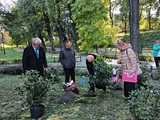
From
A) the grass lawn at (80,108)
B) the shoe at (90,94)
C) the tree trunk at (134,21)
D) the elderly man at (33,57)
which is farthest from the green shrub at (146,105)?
the tree trunk at (134,21)

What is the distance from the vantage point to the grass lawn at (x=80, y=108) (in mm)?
8891

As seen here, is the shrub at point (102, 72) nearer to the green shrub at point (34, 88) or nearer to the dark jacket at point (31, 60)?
the dark jacket at point (31, 60)

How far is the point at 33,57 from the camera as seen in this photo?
34.3 ft

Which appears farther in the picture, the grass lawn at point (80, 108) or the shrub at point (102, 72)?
the shrub at point (102, 72)

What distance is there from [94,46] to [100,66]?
24038 mm

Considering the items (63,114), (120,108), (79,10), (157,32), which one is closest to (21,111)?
(63,114)

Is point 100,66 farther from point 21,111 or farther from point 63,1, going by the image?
point 63,1

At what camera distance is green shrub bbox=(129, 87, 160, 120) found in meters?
6.95

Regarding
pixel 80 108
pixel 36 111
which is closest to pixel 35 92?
pixel 36 111

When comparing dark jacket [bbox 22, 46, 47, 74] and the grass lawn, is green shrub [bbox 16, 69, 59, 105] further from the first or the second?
dark jacket [bbox 22, 46, 47, 74]

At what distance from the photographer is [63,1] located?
38.7 meters

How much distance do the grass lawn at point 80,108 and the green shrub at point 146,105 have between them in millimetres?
1294

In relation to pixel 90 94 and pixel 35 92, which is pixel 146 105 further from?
pixel 90 94

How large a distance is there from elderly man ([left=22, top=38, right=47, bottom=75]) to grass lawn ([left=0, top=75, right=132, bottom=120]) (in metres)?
1.04
